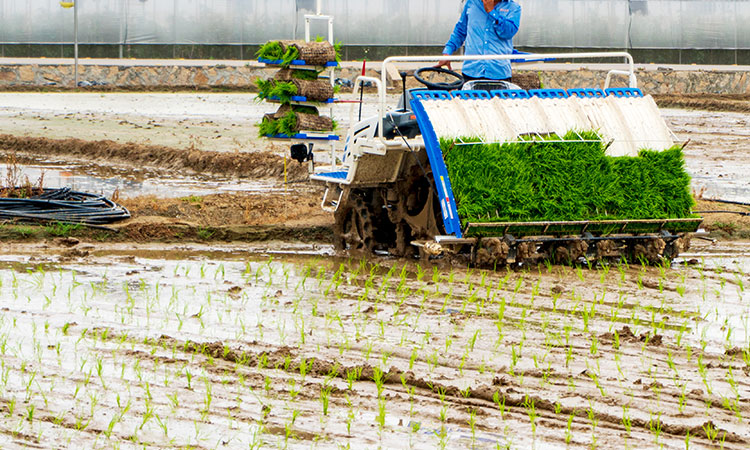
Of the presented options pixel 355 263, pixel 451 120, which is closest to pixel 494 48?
pixel 451 120

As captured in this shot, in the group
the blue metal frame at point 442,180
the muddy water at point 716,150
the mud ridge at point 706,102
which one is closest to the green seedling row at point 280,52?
the blue metal frame at point 442,180

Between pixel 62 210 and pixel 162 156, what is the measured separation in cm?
675

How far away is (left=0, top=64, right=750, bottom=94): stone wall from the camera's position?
101 ft

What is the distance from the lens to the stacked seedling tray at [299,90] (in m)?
13.1

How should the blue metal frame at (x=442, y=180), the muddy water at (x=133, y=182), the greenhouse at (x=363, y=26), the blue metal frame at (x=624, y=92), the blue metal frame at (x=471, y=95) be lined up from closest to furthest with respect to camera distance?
the blue metal frame at (x=442, y=180) → the blue metal frame at (x=471, y=95) → the blue metal frame at (x=624, y=92) → the muddy water at (x=133, y=182) → the greenhouse at (x=363, y=26)

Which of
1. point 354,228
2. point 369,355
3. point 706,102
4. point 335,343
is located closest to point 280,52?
point 354,228

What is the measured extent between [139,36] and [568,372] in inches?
1123

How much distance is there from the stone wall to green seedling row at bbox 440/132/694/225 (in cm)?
2088

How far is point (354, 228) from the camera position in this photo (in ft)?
35.4

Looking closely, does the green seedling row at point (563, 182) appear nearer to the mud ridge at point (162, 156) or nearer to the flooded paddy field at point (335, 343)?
the flooded paddy field at point (335, 343)

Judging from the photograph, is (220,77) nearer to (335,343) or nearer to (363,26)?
(363,26)

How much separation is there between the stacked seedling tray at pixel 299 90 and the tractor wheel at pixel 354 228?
223 centimetres

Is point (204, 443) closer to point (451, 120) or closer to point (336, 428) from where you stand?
point (336, 428)

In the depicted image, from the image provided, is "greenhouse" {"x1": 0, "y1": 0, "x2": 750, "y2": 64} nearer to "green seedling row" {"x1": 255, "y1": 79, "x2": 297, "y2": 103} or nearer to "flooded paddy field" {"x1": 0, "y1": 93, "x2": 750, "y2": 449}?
"green seedling row" {"x1": 255, "y1": 79, "x2": 297, "y2": 103}
